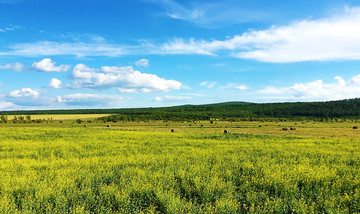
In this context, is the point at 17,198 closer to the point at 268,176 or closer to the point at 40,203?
the point at 40,203

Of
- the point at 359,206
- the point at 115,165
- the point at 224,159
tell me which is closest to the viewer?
the point at 359,206

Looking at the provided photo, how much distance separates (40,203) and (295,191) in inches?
409

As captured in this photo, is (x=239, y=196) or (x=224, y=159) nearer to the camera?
(x=239, y=196)

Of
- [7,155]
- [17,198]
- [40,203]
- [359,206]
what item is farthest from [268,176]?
[7,155]

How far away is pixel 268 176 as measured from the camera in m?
10.7

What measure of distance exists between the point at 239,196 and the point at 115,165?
26.0 ft

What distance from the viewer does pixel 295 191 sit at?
30.8 ft

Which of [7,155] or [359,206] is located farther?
A: [7,155]

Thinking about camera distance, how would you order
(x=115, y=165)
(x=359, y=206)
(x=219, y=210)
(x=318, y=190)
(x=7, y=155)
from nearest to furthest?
1. (x=219, y=210)
2. (x=359, y=206)
3. (x=318, y=190)
4. (x=115, y=165)
5. (x=7, y=155)

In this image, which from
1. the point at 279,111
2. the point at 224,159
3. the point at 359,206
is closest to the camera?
the point at 359,206

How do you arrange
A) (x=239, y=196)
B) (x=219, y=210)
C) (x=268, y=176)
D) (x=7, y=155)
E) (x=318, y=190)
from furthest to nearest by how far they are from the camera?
(x=7, y=155) → (x=268, y=176) → (x=318, y=190) → (x=239, y=196) → (x=219, y=210)

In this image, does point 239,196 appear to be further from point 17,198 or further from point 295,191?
point 17,198

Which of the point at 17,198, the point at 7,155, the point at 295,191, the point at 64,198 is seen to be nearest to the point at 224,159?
the point at 295,191

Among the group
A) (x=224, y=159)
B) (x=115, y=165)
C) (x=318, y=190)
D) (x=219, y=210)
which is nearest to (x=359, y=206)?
(x=318, y=190)
